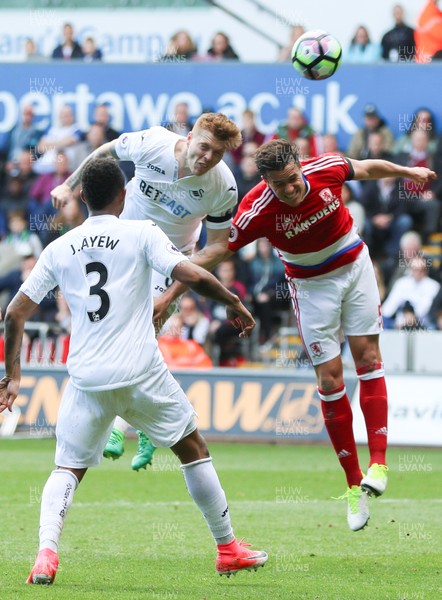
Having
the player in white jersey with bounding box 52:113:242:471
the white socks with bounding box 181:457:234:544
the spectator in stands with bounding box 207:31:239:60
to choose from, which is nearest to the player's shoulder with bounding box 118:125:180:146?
the player in white jersey with bounding box 52:113:242:471

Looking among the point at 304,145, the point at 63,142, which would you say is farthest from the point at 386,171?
the point at 63,142

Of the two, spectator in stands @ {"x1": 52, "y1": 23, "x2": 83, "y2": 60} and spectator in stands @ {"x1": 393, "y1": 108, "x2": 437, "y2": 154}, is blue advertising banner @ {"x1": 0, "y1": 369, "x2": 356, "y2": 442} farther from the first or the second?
spectator in stands @ {"x1": 52, "y1": 23, "x2": 83, "y2": 60}

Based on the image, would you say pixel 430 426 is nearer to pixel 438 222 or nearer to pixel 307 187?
pixel 438 222

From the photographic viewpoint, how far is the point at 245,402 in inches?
607

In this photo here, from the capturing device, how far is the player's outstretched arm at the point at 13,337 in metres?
6.75

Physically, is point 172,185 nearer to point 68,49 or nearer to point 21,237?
point 21,237

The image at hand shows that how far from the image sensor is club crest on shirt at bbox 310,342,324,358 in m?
8.96

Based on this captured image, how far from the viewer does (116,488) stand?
1182cm

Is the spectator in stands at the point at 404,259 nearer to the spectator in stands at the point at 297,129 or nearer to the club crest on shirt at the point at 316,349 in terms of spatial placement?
the spectator in stands at the point at 297,129

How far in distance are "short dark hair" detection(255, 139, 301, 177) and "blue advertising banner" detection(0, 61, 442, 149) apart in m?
10.2

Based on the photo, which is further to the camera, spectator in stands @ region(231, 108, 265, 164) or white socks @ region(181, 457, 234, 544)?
spectator in stands @ region(231, 108, 265, 164)

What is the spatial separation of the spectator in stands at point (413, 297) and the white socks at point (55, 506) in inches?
399

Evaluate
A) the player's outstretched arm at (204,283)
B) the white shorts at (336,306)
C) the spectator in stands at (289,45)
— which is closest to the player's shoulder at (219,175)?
the white shorts at (336,306)

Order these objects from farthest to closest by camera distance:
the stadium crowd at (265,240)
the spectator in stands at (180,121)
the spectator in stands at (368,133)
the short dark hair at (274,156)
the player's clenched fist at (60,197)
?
1. the spectator in stands at (180,121)
2. the spectator in stands at (368,133)
3. the stadium crowd at (265,240)
4. the player's clenched fist at (60,197)
5. the short dark hair at (274,156)
